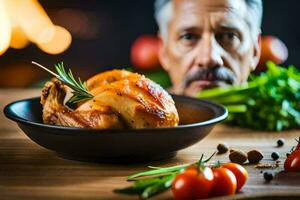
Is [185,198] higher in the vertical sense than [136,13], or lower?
lower

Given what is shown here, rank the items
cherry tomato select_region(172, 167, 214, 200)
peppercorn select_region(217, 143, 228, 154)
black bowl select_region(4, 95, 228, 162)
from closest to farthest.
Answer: cherry tomato select_region(172, 167, 214, 200) < black bowl select_region(4, 95, 228, 162) < peppercorn select_region(217, 143, 228, 154)

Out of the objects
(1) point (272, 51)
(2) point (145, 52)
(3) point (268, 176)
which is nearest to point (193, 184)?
(3) point (268, 176)

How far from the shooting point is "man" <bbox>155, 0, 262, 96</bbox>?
2928mm

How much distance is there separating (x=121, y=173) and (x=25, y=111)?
497 millimetres

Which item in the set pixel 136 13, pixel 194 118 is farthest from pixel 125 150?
pixel 136 13

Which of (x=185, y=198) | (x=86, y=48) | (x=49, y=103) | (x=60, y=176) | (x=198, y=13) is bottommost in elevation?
(x=185, y=198)

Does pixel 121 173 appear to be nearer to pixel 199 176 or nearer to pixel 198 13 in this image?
pixel 199 176

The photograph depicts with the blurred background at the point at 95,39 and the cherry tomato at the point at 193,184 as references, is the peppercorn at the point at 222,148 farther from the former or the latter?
the blurred background at the point at 95,39

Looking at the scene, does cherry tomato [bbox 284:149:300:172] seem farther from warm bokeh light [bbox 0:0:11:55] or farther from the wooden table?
warm bokeh light [bbox 0:0:11:55]

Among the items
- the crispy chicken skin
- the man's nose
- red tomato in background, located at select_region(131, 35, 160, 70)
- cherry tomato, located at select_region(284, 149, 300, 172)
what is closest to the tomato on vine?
cherry tomato, located at select_region(284, 149, 300, 172)

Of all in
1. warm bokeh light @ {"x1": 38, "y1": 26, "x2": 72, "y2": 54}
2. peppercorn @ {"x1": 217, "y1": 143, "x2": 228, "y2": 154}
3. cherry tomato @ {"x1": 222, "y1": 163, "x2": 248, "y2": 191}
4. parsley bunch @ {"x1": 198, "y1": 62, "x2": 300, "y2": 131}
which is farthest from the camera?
warm bokeh light @ {"x1": 38, "y1": 26, "x2": 72, "y2": 54}

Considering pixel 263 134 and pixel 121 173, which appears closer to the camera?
pixel 121 173

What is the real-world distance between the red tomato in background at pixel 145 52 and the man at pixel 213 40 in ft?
2.61

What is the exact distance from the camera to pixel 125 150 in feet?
6.07
